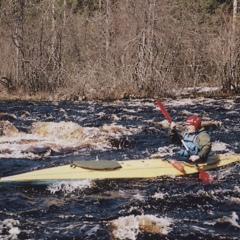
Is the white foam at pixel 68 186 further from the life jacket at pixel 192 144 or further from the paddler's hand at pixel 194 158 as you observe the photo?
the life jacket at pixel 192 144

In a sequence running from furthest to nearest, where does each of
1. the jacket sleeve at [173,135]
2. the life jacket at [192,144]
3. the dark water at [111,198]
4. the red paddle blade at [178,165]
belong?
the jacket sleeve at [173,135] < the life jacket at [192,144] < the red paddle blade at [178,165] < the dark water at [111,198]

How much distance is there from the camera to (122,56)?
19062mm

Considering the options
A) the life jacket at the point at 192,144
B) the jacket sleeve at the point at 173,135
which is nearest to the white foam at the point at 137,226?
the life jacket at the point at 192,144

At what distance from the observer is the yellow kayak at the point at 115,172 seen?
613cm

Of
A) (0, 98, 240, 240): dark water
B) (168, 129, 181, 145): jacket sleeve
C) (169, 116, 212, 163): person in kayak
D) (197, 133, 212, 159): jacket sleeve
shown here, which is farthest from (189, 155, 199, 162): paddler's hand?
(168, 129, 181, 145): jacket sleeve

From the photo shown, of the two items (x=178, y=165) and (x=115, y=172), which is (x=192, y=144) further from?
(x=115, y=172)

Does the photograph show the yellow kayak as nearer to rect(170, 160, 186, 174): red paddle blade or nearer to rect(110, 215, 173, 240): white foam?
rect(170, 160, 186, 174): red paddle blade

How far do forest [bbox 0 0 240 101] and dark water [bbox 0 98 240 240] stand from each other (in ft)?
25.7

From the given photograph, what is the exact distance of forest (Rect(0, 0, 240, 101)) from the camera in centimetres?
1812

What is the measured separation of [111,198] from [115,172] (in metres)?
0.70

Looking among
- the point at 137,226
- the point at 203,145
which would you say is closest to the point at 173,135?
the point at 203,145

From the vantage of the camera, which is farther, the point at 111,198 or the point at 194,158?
the point at 194,158

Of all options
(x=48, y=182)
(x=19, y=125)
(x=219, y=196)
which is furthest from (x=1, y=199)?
(x=19, y=125)

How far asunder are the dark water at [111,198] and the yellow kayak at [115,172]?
0.09 metres
